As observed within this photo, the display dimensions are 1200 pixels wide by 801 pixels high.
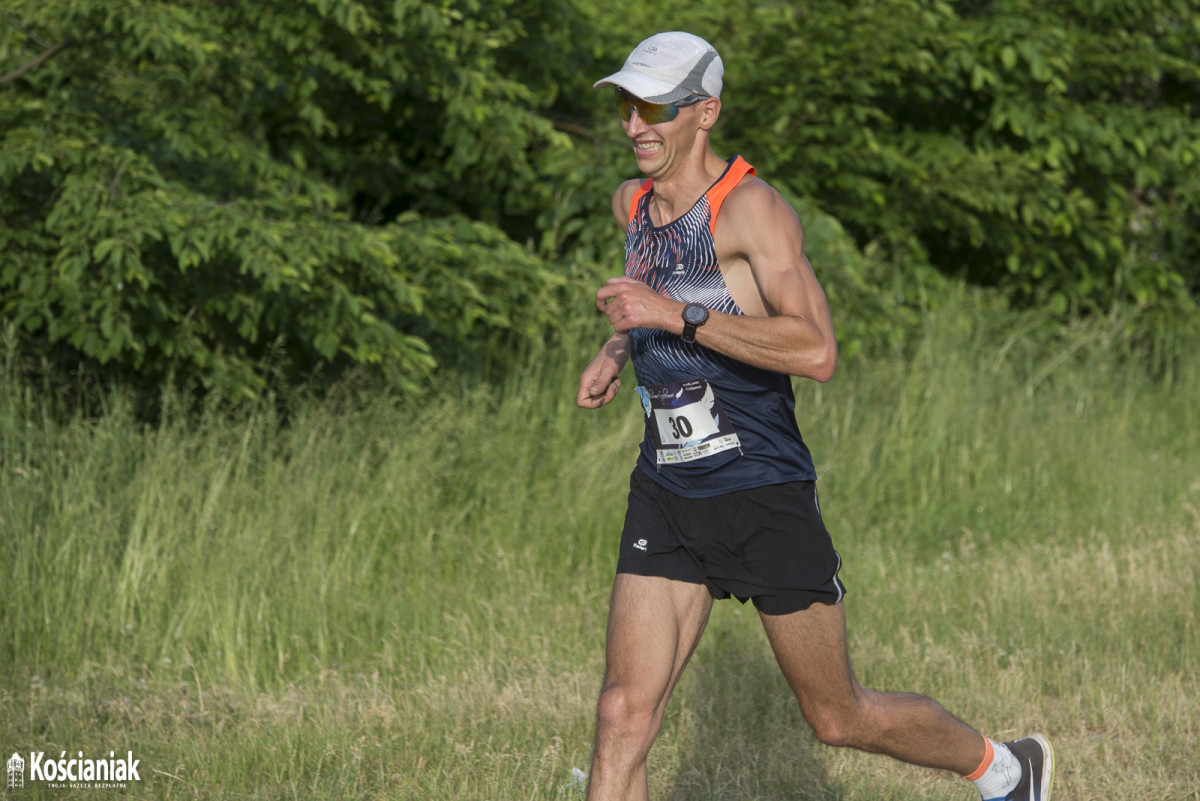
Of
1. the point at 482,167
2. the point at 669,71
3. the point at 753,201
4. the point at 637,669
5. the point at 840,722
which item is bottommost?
the point at 840,722

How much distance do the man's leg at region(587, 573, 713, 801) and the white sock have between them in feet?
2.95

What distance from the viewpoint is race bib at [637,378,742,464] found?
10.5 feet

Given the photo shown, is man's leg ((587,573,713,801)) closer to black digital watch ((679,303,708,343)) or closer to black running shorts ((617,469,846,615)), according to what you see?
black running shorts ((617,469,846,615))

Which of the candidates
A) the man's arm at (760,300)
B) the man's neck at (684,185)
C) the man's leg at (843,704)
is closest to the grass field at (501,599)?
the man's leg at (843,704)

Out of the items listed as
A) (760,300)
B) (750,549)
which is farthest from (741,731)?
(760,300)

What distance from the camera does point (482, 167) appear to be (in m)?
7.37

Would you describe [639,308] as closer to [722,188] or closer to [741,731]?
[722,188]

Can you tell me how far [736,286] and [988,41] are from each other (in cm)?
599

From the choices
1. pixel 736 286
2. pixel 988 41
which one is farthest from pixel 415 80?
pixel 736 286

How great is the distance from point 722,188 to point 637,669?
1192 millimetres

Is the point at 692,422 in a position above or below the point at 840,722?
above

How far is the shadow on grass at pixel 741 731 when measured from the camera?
13.3 feet

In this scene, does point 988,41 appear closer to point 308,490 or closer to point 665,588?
point 308,490

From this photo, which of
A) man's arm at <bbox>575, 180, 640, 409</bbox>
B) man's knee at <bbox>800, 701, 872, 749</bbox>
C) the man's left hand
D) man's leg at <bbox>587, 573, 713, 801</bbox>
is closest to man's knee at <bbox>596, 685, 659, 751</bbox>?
man's leg at <bbox>587, 573, 713, 801</bbox>
